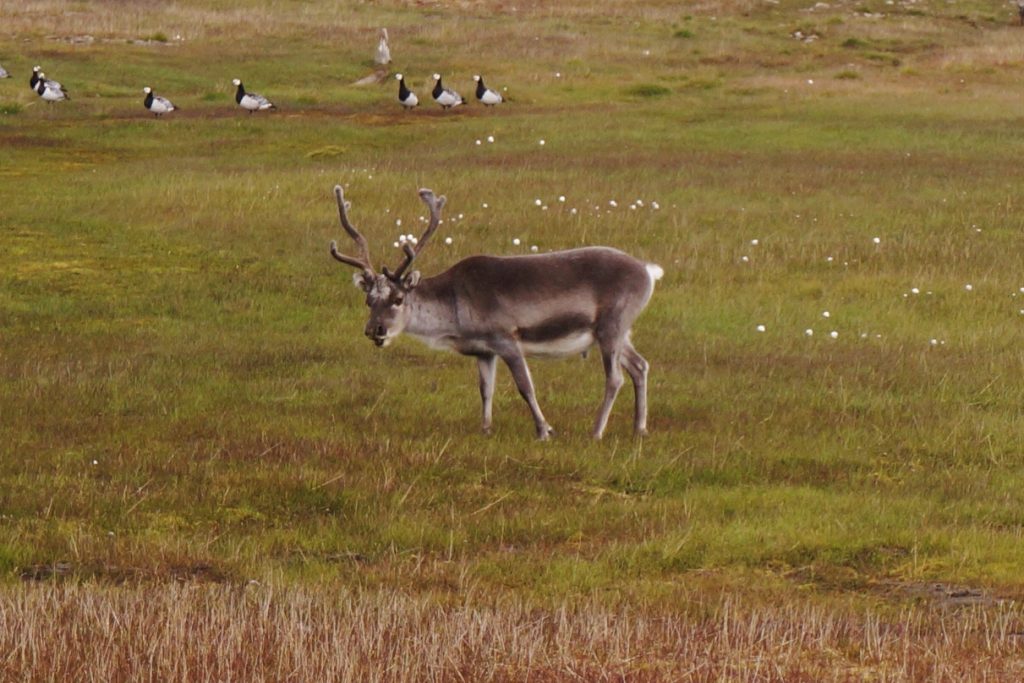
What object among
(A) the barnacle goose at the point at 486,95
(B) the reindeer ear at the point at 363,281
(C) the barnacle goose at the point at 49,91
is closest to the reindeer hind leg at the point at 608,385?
(B) the reindeer ear at the point at 363,281

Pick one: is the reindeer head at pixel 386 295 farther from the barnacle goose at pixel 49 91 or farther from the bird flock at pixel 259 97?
the barnacle goose at pixel 49 91

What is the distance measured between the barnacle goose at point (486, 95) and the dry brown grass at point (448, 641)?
35013mm

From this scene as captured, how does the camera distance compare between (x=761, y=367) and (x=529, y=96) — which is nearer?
(x=761, y=367)

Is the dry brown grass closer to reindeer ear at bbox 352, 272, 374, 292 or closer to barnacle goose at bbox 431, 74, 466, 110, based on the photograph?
reindeer ear at bbox 352, 272, 374, 292

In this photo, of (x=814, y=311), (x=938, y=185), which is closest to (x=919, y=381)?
(x=814, y=311)

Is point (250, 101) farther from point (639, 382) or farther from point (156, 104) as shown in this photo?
point (639, 382)

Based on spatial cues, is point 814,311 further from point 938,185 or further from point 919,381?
point 938,185

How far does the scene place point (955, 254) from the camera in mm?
25234

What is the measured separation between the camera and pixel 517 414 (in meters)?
16.4

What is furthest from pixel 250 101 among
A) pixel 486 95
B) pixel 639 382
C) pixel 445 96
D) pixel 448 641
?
pixel 448 641

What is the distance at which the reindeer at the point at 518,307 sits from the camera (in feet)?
49.5

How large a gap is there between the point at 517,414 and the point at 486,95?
96.1ft

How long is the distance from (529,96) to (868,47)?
749 inches

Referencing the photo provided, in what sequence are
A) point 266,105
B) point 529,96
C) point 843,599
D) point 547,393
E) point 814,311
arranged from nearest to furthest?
point 843,599 < point 547,393 < point 814,311 < point 266,105 < point 529,96
